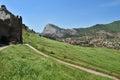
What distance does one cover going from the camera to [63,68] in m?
59.2

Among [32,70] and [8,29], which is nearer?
[32,70]

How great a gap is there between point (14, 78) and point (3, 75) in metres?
1.95

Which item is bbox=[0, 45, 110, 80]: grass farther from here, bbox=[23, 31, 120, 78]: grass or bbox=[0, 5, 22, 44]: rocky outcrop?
bbox=[0, 5, 22, 44]: rocky outcrop

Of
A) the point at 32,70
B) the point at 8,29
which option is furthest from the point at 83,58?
the point at 32,70

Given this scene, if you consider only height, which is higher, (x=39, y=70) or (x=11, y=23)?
(x=11, y=23)

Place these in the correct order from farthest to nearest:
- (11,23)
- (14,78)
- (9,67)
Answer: (11,23) < (9,67) < (14,78)

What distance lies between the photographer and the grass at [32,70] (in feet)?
161

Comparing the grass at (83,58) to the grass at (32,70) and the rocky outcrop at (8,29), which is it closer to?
the rocky outcrop at (8,29)

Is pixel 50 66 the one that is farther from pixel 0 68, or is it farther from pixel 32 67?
pixel 0 68

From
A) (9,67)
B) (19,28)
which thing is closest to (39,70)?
(9,67)

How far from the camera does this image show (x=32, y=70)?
170ft

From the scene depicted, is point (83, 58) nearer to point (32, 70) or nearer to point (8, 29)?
point (8, 29)

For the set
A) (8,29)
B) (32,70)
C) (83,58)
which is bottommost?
(83,58)

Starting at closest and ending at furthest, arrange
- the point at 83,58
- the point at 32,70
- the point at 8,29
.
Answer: the point at 32,70 → the point at 8,29 → the point at 83,58
